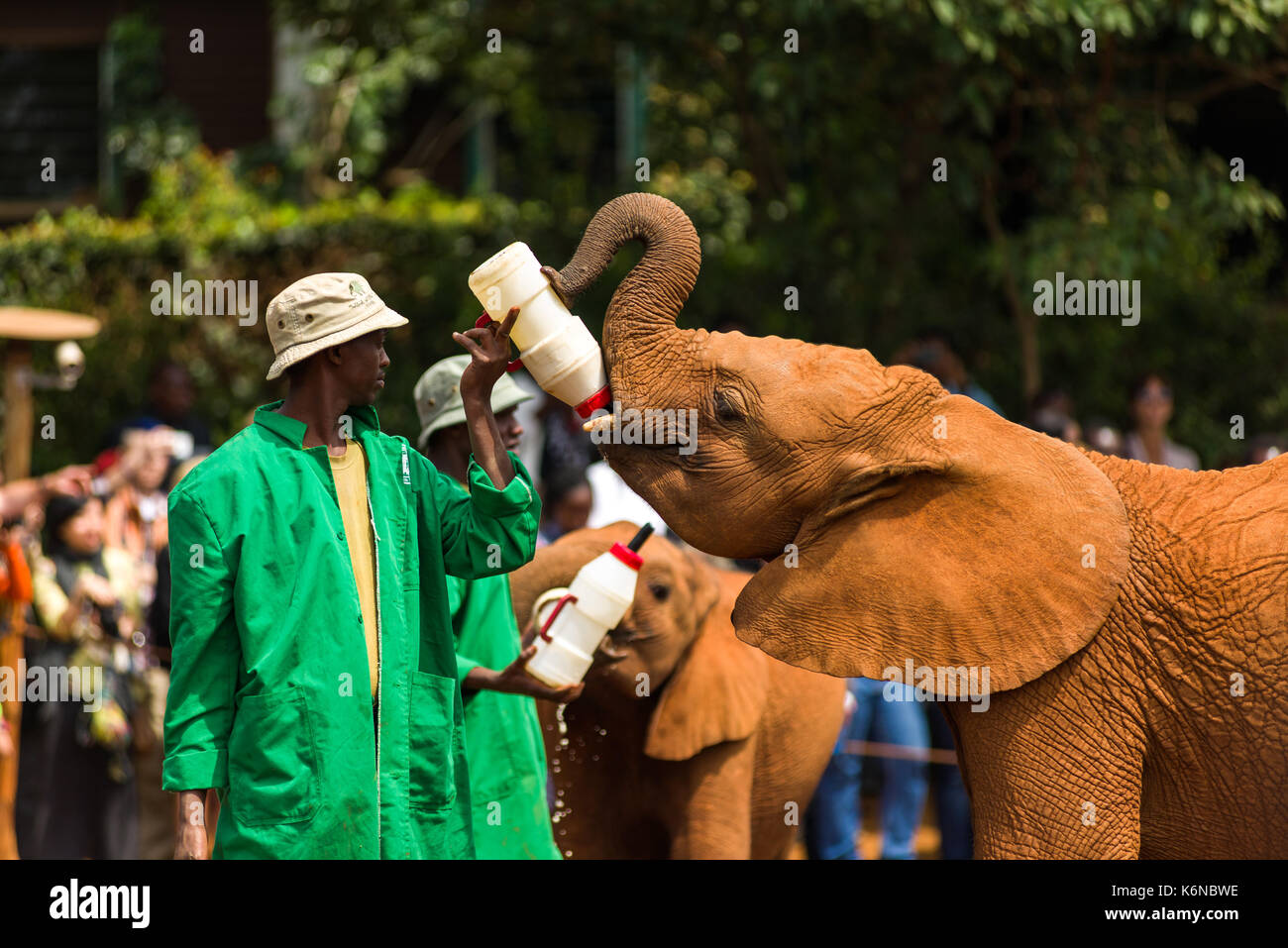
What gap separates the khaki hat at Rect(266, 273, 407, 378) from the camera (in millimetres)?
3727

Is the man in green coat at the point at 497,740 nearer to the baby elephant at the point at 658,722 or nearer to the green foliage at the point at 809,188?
the baby elephant at the point at 658,722

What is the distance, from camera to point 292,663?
3566 millimetres

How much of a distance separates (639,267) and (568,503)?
11.9ft

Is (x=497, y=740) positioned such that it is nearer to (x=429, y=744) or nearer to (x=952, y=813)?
(x=429, y=744)

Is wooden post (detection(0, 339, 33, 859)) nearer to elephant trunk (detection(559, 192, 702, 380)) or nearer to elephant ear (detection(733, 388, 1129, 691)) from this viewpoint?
elephant trunk (detection(559, 192, 702, 380))

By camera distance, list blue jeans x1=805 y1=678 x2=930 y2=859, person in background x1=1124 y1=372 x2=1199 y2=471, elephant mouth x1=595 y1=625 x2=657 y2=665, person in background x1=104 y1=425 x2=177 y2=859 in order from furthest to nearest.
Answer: person in background x1=1124 y1=372 x2=1199 y2=471 → blue jeans x1=805 y1=678 x2=930 y2=859 → person in background x1=104 y1=425 x2=177 y2=859 → elephant mouth x1=595 y1=625 x2=657 y2=665

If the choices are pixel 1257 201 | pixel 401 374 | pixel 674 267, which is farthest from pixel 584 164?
pixel 674 267

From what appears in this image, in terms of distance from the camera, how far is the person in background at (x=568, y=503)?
7492mm

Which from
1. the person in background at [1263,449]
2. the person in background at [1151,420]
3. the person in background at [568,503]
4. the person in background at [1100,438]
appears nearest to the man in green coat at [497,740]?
the person in background at [568,503]

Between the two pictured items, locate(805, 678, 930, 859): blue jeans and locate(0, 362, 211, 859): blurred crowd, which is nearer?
locate(0, 362, 211, 859): blurred crowd

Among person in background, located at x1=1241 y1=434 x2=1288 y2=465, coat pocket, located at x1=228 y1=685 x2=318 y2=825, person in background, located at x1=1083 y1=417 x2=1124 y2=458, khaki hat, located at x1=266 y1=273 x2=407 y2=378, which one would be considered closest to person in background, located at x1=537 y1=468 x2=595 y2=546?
person in background, located at x1=1083 y1=417 x2=1124 y2=458

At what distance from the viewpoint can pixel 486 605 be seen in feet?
15.9

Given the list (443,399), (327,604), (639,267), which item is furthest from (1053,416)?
(327,604)

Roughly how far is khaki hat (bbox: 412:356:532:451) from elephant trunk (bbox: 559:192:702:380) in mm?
1084
